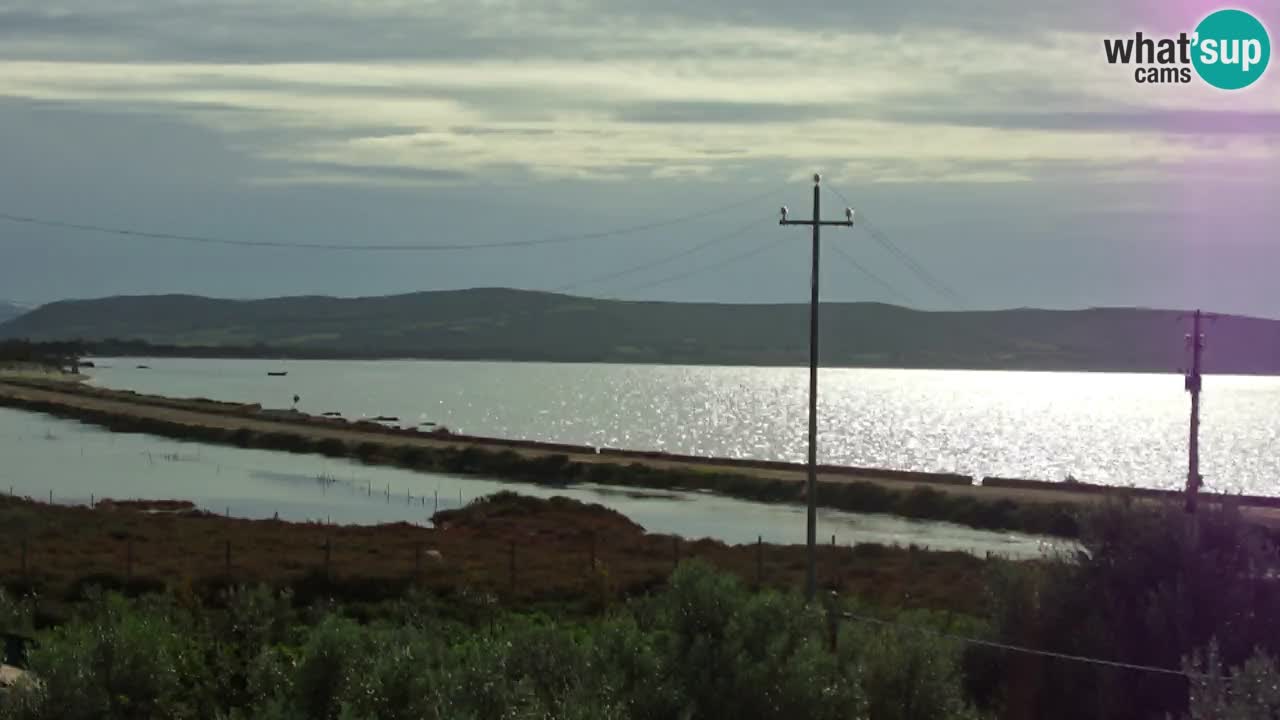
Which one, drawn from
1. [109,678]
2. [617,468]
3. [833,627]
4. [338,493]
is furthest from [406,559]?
[617,468]

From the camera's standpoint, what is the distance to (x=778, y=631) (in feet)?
56.2

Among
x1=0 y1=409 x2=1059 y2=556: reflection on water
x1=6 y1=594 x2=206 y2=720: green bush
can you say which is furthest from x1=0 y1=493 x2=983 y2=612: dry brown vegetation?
x1=6 y1=594 x2=206 y2=720: green bush

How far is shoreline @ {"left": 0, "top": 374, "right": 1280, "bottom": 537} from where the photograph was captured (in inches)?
2825

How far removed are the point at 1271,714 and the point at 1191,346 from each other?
3666cm

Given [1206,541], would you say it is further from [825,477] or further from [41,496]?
[825,477]

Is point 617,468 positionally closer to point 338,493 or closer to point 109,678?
point 338,493

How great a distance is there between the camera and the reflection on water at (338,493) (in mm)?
64312

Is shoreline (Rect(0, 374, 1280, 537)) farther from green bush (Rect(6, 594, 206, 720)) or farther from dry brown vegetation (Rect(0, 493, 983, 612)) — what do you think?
green bush (Rect(6, 594, 206, 720))

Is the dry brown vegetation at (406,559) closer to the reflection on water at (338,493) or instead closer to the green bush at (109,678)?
the reflection on water at (338,493)

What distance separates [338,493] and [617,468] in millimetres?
20982

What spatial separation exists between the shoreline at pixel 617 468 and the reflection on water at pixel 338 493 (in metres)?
2.49

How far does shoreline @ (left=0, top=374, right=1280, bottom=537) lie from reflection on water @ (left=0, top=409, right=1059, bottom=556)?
8.16ft

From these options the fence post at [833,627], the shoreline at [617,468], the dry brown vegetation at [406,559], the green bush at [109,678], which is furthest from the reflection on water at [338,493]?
the green bush at [109,678]

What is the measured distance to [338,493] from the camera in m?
76.8
